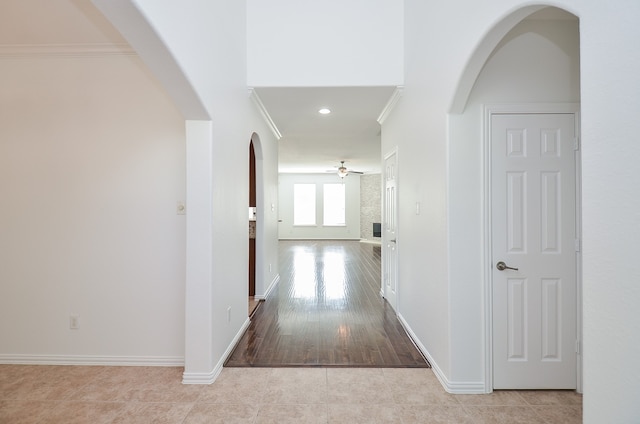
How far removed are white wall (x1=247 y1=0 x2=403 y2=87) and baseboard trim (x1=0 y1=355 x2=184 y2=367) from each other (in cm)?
297

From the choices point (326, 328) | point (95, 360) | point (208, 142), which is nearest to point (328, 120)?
point (208, 142)

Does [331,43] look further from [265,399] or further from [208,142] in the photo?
[265,399]

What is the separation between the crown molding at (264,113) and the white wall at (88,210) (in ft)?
3.69

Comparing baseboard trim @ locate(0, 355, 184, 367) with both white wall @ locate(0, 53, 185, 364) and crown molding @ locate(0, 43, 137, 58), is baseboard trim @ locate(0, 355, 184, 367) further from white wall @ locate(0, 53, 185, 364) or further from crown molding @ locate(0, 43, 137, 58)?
crown molding @ locate(0, 43, 137, 58)

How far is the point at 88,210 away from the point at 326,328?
262 cm

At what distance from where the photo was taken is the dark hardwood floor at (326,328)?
279 cm

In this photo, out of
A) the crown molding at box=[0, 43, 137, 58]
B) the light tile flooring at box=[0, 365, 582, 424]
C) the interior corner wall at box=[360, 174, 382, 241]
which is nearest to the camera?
the light tile flooring at box=[0, 365, 582, 424]

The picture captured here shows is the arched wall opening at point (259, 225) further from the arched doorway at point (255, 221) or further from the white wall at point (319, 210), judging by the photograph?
the white wall at point (319, 210)

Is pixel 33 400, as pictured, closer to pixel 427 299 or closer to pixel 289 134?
pixel 427 299

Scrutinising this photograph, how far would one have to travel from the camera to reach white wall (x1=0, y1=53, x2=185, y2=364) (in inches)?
109

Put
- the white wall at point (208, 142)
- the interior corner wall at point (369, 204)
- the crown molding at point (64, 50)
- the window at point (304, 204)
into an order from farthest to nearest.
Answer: the window at point (304, 204) → the interior corner wall at point (369, 204) → the crown molding at point (64, 50) → the white wall at point (208, 142)

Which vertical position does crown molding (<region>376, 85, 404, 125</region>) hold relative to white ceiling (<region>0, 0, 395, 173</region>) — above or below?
below

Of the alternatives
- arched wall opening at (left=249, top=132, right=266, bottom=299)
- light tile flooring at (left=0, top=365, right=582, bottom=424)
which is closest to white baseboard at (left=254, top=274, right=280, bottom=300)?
arched wall opening at (left=249, top=132, right=266, bottom=299)

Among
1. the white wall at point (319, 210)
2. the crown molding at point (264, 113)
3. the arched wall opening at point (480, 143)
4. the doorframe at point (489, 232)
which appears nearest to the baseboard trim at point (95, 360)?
the arched wall opening at point (480, 143)
